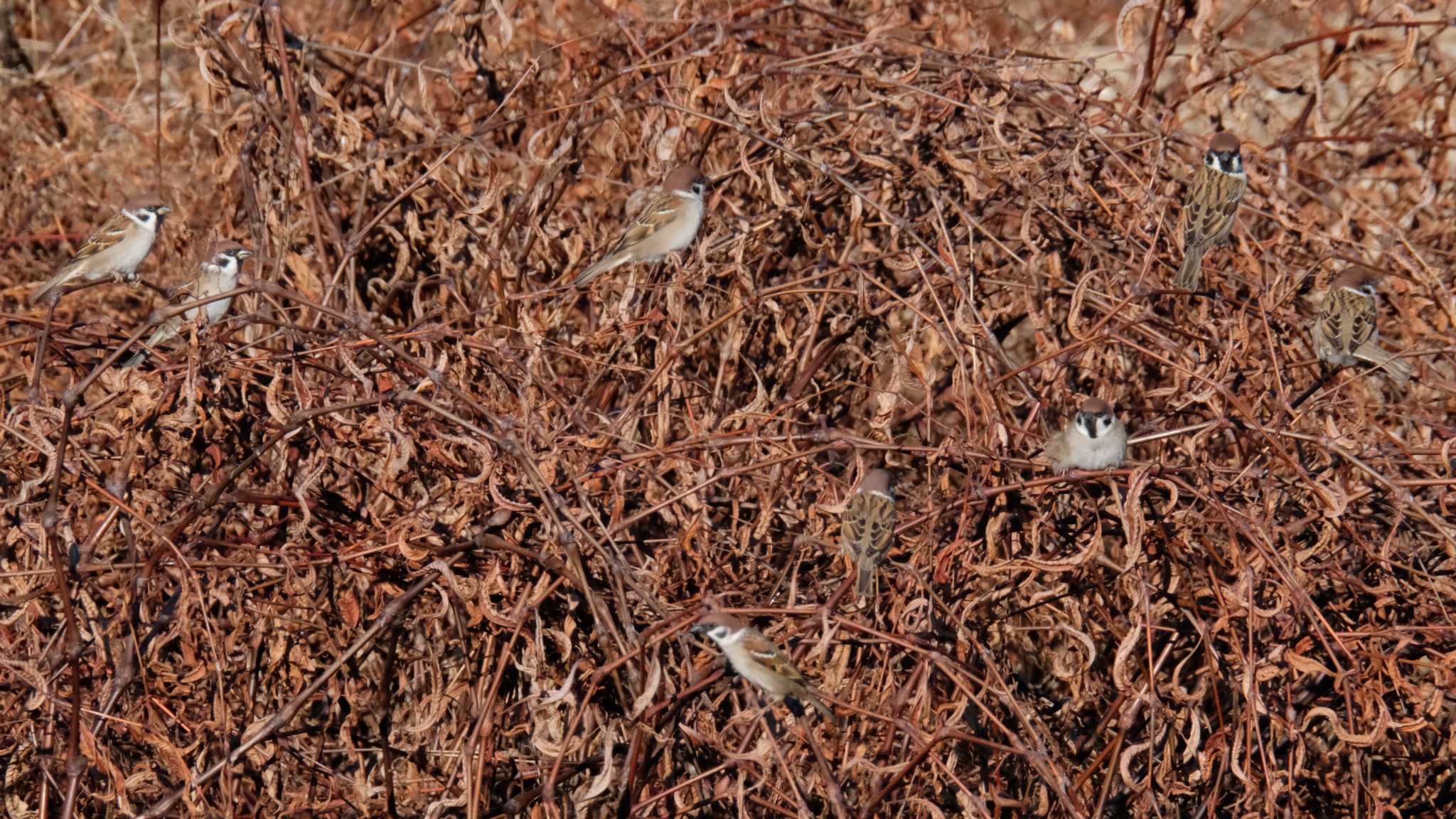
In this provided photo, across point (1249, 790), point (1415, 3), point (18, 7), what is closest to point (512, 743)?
point (1249, 790)

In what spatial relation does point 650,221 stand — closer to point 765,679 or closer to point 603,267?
point 603,267

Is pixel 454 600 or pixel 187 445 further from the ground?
pixel 187 445

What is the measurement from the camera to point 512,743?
4.25 metres

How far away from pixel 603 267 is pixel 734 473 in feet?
4.25

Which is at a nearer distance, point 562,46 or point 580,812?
point 580,812

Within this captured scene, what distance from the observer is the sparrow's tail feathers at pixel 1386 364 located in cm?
421

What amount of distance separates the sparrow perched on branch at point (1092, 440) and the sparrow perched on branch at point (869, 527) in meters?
0.49

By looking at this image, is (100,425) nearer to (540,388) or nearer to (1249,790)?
(540,388)

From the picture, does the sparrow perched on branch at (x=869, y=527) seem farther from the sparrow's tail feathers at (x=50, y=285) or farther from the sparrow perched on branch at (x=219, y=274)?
the sparrow's tail feathers at (x=50, y=285)

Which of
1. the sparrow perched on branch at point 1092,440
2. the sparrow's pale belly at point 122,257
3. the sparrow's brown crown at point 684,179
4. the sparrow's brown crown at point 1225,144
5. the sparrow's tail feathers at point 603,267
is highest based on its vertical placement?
the sparrow's brown crown at point 1225,144

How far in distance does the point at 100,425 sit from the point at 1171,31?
12.6 feet

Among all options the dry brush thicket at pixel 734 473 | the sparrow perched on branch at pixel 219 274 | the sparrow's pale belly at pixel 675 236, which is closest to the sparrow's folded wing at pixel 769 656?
the dry brush thicket at pixel 734 473

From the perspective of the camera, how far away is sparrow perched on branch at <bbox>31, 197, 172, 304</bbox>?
523 centimetres

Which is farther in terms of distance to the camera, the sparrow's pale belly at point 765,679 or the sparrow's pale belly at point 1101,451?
the sparrow's pale belly at point 1101,451
